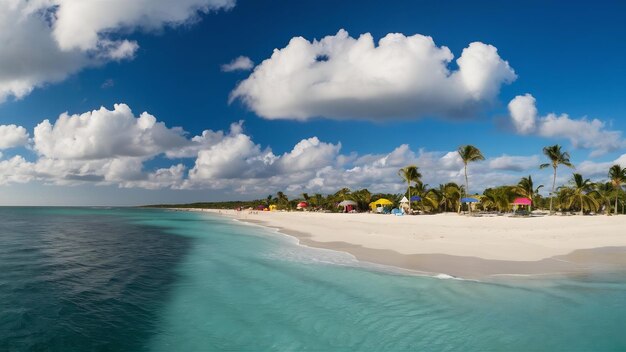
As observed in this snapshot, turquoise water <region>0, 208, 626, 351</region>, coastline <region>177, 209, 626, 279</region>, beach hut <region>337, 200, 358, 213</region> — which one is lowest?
turquoise water <region>0, 208, 626, 351</region>

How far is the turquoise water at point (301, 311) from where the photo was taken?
24.5 ft

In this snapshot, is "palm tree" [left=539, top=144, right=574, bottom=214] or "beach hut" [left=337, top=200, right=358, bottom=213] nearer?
"palm tree" [left=539, top=144, right=574, bottom=214]

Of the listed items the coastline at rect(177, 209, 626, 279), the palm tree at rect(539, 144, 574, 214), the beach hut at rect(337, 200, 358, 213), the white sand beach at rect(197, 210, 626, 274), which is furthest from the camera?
the beach hut at rect(337, 200, 358, 213)

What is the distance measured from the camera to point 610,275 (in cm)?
1241

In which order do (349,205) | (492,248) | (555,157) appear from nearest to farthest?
(492,248), (555,157), (349,205)

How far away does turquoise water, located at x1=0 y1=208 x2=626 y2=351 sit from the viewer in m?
7.47

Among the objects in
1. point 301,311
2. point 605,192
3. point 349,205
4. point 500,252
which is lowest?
point 301,311

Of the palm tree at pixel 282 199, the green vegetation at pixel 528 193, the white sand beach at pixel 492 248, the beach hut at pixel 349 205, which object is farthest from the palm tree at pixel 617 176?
the palm tree at pixel 282 199

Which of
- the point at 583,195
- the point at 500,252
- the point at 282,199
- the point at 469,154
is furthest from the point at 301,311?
the point at 282,199

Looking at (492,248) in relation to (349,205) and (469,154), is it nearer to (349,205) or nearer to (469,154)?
(469,154)

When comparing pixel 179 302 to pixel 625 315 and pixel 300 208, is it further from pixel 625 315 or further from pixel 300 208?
pixel 300 208

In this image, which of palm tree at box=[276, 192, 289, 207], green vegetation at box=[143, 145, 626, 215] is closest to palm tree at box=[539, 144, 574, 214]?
green vegetation at box=[143, 145, 626, 215]

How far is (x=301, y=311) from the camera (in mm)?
9609

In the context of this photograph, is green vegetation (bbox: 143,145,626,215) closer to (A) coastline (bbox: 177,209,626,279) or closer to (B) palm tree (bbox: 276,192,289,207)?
(A) coastline (bbox: 177,209,626,279)
